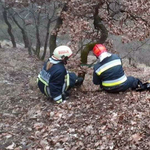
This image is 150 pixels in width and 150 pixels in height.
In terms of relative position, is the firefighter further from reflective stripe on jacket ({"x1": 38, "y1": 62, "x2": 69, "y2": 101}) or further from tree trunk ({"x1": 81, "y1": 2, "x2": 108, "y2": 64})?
tree trunk ({"x1": 81, "y1": 2, "x2": 108, "y2": 64})

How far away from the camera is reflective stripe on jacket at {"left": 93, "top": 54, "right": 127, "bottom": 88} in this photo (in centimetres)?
632

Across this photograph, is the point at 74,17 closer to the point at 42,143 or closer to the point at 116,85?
the point at 116,85

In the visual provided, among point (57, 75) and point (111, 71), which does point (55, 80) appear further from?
point (111, 71)

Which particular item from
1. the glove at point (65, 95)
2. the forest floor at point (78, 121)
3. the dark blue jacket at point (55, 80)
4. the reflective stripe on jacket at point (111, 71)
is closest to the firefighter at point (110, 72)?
the reflective stripe on jacket at point (111, 71)

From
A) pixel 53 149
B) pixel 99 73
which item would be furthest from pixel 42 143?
pixel 99 73

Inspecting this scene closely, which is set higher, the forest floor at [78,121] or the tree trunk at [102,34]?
the tree trunk at [102,34]

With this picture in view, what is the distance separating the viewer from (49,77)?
6449 mm

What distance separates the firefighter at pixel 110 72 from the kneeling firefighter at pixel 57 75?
767mm

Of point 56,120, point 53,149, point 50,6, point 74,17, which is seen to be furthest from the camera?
point 50,6

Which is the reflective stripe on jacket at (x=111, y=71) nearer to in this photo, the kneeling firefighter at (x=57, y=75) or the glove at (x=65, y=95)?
the kneeling firefighter at (x=57, y=75)

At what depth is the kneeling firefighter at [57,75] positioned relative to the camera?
6.36 m

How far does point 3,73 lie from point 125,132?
7.88 m

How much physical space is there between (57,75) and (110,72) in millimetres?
1350

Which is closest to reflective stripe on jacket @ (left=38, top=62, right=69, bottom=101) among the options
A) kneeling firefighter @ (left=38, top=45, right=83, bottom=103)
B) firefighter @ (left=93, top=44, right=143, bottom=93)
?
kneeling firefighter @ (left=38, top=45, right=83, bottom=103)
